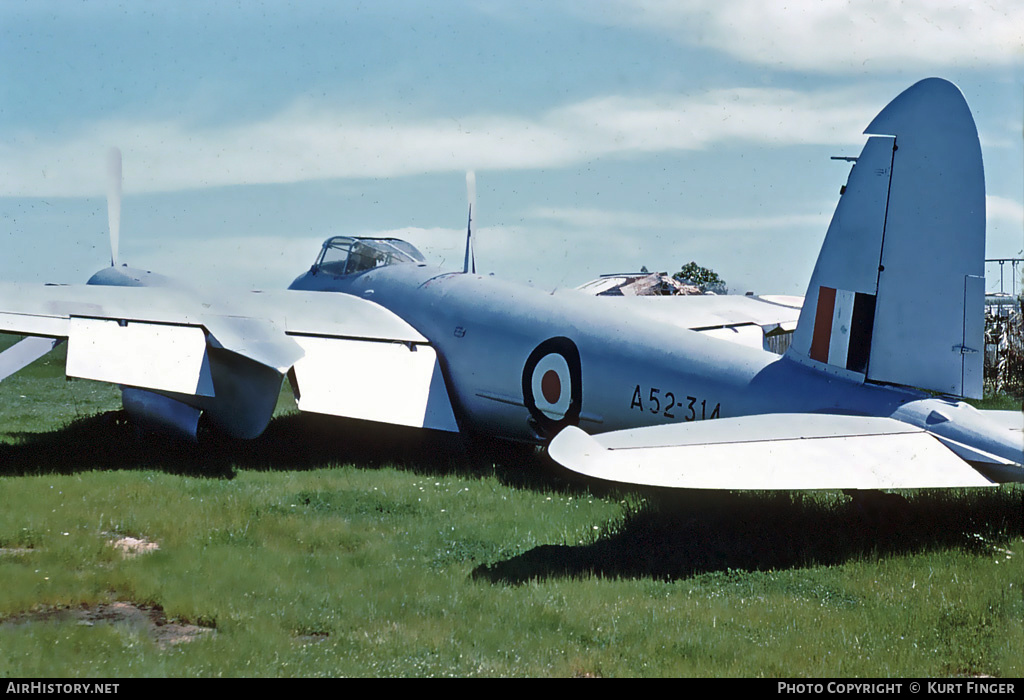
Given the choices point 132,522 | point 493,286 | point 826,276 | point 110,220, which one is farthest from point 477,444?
point 110,220

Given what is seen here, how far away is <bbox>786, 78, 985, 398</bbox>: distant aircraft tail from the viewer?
287 inches

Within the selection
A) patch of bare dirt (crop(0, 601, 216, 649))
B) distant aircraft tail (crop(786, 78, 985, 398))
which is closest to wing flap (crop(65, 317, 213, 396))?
patch of bare dirt (crop(0, 601, 216, 649))

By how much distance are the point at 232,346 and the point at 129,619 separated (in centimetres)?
498

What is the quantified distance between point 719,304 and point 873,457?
10733 millimetres

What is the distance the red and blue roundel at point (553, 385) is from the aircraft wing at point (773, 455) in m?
3.61

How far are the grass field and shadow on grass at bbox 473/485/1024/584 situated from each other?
3 centimetres

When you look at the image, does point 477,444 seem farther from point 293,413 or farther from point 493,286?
point 293,413

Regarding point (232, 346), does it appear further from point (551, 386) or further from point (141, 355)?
point (551, 386)

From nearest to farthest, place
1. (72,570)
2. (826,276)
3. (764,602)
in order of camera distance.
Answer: (764,602)
(72,570)
(826,276)

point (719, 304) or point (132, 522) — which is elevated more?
point (719, 304)

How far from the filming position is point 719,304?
677 inches

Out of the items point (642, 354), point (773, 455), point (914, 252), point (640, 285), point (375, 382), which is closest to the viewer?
point (773, 455)

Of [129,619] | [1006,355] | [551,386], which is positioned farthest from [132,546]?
[1006,355]

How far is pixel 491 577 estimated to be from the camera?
7141 mm
